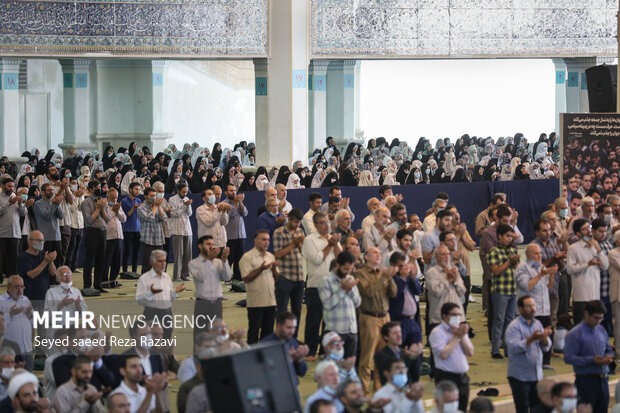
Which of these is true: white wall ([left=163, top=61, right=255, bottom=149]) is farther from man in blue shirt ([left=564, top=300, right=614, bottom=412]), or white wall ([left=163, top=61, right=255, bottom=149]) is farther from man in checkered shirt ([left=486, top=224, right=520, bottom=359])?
man in blue shirt ([left=564, top=300, right=614, bottom=412])

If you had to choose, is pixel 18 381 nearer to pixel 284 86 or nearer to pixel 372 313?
pixel 372 313

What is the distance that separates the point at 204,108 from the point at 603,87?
22.2 meters

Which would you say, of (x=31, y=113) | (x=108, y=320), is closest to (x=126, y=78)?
(x=31, y=113)

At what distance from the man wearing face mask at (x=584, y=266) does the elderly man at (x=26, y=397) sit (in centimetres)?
575

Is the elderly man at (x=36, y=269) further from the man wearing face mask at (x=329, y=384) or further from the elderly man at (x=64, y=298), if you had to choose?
the man wearing face mask at (x=329, y=384)

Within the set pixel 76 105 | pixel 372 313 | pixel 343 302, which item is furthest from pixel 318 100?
pixel 343 302

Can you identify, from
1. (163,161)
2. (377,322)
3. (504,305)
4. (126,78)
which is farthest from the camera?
(126,78)

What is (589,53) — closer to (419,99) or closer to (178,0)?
(178,0)

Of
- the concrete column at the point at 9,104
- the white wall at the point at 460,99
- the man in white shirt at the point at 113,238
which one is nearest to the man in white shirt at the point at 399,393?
the man in white shirt at the point at 113,238

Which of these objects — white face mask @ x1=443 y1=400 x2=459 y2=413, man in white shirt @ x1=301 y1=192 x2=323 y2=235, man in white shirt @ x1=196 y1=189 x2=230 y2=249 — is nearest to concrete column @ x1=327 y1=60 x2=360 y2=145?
man in white shirt @ x1=196 y1=189 x2=230 y2=249

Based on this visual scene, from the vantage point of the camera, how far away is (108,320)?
1311 cm

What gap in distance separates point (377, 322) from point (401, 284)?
537 mm

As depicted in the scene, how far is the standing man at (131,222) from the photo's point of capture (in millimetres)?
16422

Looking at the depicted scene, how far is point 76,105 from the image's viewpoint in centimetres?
3008
